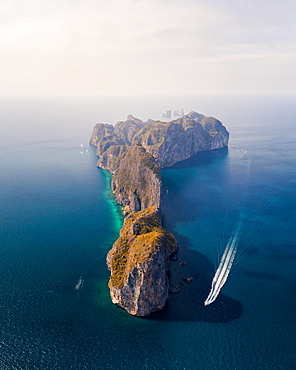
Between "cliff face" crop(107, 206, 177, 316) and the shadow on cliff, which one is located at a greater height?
"cliff face" crop(107, 206, 177, 316)

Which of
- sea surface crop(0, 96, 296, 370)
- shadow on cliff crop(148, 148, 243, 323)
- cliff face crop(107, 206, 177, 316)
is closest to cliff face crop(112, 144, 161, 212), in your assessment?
sea surface crop(0, 96, 296, 370)

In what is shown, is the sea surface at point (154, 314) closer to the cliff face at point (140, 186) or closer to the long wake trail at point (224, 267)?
the long wake trail at point (224, 267)

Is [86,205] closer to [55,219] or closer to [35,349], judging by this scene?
[55,219]

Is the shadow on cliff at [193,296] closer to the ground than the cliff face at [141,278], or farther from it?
closer to the ground

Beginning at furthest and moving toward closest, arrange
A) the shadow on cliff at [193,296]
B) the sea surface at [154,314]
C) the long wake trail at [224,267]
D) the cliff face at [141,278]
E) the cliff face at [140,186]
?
the cliff face at [140,186]
the long wake trail at [224,267]
the shadow on cliff at [193,296]
the cliff face at [141,278]
the sea surface at [154,314]

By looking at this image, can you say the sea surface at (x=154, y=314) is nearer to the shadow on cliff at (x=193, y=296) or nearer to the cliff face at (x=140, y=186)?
the shadow on cliff at (x=193, y=296)

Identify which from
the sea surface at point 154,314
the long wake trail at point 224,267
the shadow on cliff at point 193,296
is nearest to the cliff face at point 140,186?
the sea surface at point 154,314

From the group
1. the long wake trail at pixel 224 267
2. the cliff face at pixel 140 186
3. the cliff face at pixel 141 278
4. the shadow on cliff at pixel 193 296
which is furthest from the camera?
the cliff face at pixel 140 186

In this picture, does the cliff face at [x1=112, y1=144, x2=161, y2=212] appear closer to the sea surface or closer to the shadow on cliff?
the sea surface

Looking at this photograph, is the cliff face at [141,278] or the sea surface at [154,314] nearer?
the sea surface at [154,314]
